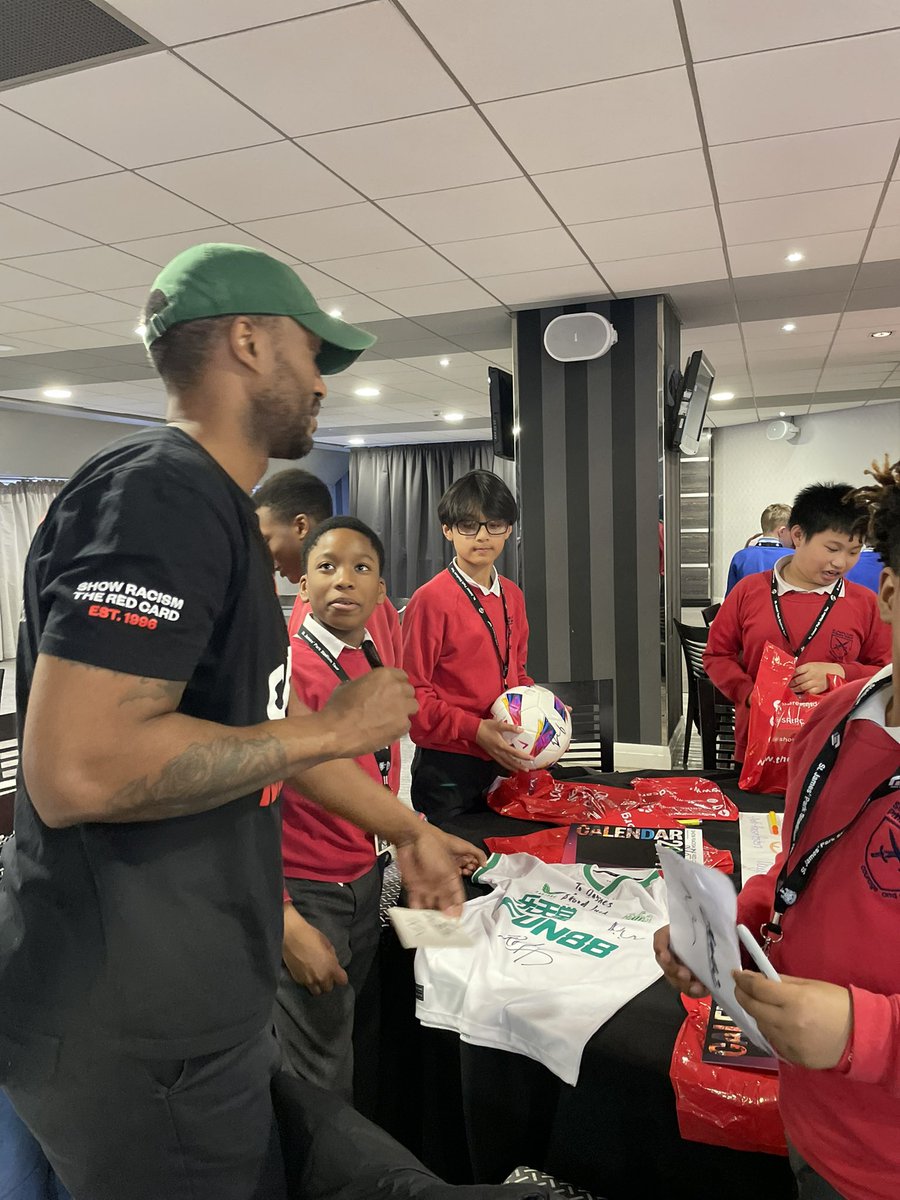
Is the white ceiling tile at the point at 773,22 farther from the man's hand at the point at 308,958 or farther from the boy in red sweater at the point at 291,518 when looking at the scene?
the man's hand at the point at 308,958

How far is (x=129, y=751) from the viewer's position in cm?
80

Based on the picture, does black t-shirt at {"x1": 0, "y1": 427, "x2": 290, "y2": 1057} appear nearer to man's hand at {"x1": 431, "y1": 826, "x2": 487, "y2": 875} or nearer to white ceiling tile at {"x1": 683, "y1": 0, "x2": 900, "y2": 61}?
man's hand at {"x1": 431, "y1": 826, "x2": 487, "y2": 875}

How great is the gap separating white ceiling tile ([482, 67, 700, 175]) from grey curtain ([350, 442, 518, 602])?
10.3 meters

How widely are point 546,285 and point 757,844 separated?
11.7 feet

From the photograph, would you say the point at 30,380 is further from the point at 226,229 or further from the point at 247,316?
the point at 247,316

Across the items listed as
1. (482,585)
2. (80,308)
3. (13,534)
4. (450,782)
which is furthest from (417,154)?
(13,534)

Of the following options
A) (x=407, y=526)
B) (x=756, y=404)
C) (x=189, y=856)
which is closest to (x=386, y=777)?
(x=189, y=856)

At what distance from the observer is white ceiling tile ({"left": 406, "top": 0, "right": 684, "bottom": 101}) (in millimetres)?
2133

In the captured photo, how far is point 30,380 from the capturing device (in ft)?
24.2

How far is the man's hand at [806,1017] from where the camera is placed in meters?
0.81

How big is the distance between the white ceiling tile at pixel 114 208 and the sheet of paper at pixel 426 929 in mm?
2953

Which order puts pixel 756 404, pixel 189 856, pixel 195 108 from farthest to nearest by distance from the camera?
pixel 756 404
pixel 195 108
pixel 189 856

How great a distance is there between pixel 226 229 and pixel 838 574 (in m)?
2.89

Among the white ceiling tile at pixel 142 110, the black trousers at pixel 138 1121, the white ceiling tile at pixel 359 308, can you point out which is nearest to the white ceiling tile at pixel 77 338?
the white ceiling tile at pixel 359 308
